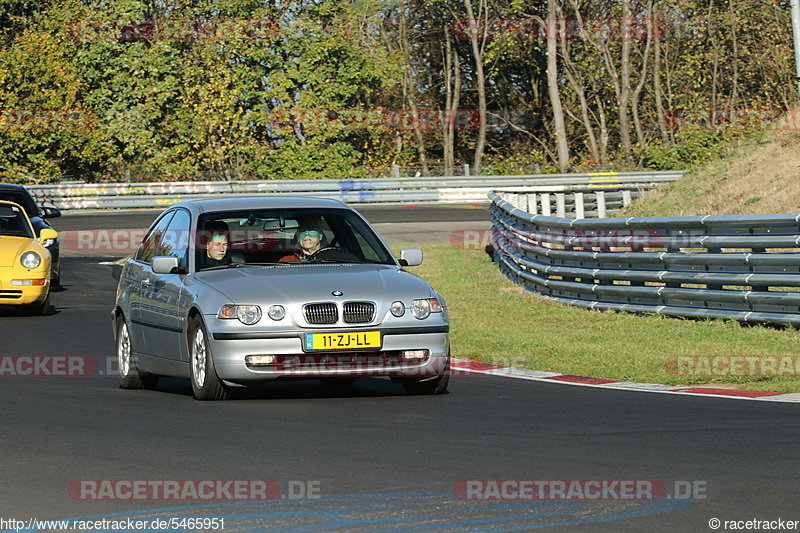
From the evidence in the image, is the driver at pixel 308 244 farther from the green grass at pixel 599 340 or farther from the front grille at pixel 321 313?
the green grass at pixel 599 340

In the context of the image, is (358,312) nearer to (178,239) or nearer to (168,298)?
(168,298)

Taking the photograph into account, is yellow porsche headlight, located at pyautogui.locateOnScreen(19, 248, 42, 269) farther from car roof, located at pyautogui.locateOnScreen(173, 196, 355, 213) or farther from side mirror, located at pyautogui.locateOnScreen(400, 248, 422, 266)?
side mirror, located at pyautogui.locateOnScreen(400, 248, 422, 266)

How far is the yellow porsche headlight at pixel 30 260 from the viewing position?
59.4 feet

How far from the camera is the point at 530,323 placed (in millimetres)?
16766

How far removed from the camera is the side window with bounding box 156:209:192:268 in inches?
442

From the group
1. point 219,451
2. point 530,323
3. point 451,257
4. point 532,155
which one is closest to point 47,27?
point 532,155

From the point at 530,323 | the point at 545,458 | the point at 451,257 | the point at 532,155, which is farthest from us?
the point at 532,155

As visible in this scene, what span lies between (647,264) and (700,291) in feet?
3.38

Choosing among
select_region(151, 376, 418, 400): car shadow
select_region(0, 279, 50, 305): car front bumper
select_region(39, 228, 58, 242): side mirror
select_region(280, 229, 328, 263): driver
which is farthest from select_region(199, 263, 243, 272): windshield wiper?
select_region(39, 228, 58, 242): side mirror

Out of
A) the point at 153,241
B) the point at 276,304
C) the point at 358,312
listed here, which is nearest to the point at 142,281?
the point at 153,241

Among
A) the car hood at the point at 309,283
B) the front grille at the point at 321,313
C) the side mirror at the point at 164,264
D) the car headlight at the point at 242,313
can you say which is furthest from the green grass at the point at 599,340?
the side mirror at the point at 164,264

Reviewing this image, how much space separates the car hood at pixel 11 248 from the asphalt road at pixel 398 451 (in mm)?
6590

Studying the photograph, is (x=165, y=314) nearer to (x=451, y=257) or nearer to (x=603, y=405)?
(x=603, y=405)

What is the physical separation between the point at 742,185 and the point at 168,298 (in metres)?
16.7
